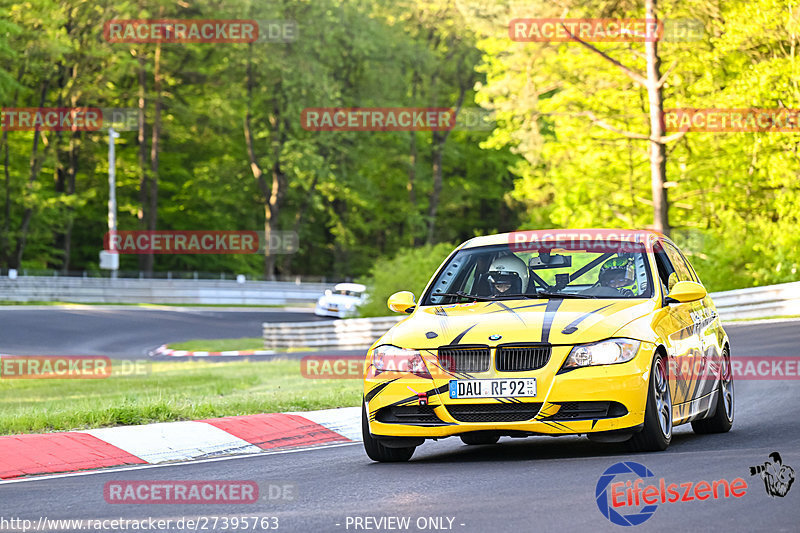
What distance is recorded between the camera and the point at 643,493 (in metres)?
7.12

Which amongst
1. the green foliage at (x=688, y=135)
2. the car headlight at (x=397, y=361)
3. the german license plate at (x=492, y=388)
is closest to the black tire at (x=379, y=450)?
the car headlight at (x=397, y=361)

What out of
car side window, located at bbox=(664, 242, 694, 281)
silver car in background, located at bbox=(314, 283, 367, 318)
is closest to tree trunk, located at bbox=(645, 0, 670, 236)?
silver car in background, located at bbox=(314, 283, 367, 318)

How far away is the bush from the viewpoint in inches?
1321

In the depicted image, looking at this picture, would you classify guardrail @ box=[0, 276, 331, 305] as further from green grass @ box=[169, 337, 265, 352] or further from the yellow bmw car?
the yellow bmw car

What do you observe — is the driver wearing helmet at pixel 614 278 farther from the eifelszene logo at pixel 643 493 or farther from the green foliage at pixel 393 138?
the green foliage at pixel 393 138

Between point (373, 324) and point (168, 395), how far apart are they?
13423 mm

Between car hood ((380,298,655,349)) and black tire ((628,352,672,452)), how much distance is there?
0.42 meters

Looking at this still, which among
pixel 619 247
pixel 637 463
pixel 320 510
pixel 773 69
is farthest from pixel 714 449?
pixel 773 69

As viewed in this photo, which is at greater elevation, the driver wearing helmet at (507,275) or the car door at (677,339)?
the driver wearing helmet at (507,275)

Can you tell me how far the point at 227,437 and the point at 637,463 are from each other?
4.09 m

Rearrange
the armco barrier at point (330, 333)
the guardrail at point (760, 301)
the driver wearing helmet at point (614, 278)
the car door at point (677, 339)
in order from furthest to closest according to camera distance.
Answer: the armco barrier at point (330, 333)
the guardrail at point (760, 301)
the driver wearing helmet at point (614, 278)
the car door at point (677, 339)

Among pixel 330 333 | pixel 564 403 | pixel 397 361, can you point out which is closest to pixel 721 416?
pixel 564 403

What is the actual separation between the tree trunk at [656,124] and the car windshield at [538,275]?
2560 centimetres

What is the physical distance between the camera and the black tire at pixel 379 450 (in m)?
9.28
